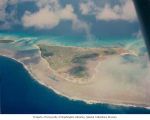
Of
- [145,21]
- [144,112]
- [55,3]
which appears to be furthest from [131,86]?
[55,3]

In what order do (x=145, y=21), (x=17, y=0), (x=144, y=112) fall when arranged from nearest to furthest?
(x=145, y=21)
(x=144, y=112)
(x=17, y=0)

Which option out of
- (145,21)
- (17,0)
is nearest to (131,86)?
(145,21)

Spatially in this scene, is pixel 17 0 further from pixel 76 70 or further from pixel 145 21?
pixel 145 21

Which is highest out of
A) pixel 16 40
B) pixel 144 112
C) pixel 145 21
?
pixel 145 21

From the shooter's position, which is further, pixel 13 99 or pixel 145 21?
Result: pixel 13 99

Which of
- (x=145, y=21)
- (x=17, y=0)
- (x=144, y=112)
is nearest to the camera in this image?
(x=145, y=21)

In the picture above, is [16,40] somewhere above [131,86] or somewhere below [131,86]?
above
